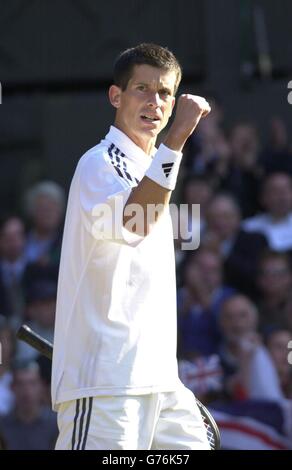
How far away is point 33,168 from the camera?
11.7 meters

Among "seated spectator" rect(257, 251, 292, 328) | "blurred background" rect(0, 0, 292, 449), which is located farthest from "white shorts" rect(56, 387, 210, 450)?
"seated spectator" rect(257, 251, 292, 328)

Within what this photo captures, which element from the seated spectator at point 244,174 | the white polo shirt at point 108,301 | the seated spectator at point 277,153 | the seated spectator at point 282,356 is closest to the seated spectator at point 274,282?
the seated spectator at point 282,356

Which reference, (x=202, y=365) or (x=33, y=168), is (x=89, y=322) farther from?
(x=33, y=168)

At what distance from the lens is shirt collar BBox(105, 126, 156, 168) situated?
4.69 metres

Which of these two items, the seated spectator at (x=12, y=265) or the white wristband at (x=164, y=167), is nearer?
the white wristband at (x=164, y=167)

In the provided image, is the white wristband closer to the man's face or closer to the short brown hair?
the man's face

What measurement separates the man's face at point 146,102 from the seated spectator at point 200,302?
4.27 metres

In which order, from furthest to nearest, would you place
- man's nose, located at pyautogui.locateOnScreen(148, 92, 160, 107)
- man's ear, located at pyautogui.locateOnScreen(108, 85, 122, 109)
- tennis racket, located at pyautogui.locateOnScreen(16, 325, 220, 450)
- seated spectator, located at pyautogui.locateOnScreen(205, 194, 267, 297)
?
seated spectator, located at pyautogui.locateOnScreen(205, 194, 267, 297) → tennis racket, located at pyautogui.locateOnScreen(16, 325, 220, 450) → man's ear, located at pyautogui.locateOnScreen(108, 85, 122, 109) → man's nose, located at pyautogui.locateOnScreen(148, 92, 160, 107)

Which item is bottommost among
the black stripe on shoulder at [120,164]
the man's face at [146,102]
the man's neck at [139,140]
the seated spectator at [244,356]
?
the seated spectator at [244,356]

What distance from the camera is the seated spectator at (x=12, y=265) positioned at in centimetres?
1009

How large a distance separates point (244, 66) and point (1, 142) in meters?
2.42

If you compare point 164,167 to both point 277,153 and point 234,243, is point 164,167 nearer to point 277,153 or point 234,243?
point 234,243

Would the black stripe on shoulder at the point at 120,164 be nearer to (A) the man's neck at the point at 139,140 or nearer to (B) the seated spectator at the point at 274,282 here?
(A) the man's neck at the point at 139,140

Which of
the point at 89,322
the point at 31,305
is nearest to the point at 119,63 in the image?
the point at 89,322
